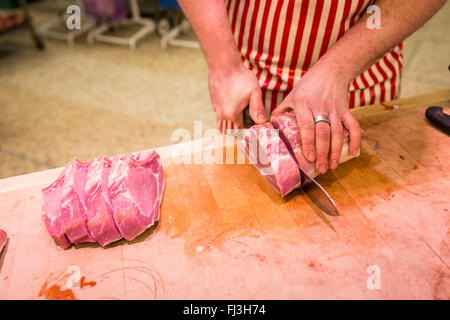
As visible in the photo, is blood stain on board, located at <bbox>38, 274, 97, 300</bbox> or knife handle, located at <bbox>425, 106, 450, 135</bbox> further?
knife handle, located at <bbox>425, 106, 450, 135</bbox>

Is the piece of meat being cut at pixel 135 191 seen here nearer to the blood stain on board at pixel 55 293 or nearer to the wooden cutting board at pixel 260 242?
the wooden cutting board at pixel 260 242

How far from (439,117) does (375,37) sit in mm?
548

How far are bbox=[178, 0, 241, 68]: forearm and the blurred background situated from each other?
211 centimetres

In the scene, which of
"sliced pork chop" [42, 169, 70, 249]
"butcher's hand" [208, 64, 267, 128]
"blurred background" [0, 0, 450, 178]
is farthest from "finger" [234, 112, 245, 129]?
"blurred background" [0, 0, 450, 178]

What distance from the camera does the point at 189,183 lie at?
1.44 metres

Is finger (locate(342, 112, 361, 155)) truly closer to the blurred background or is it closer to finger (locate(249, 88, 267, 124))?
finger (locate(249, 88, 267, 124))

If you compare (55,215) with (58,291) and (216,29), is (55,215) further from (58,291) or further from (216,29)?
(216,29)

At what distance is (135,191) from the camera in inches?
50.9

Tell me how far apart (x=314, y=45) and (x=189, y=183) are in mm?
805

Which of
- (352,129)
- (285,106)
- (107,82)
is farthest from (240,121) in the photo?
(107,82)

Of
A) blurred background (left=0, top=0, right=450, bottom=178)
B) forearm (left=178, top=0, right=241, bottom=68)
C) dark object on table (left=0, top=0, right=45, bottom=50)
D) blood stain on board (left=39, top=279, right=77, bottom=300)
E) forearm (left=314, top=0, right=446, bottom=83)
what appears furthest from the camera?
dark object on table (left=0, top=0, right=45, bottom=50)

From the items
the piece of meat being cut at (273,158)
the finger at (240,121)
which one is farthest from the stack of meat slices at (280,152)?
the finger at (240,121)

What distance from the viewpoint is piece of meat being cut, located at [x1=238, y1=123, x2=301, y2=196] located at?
1.28 m
